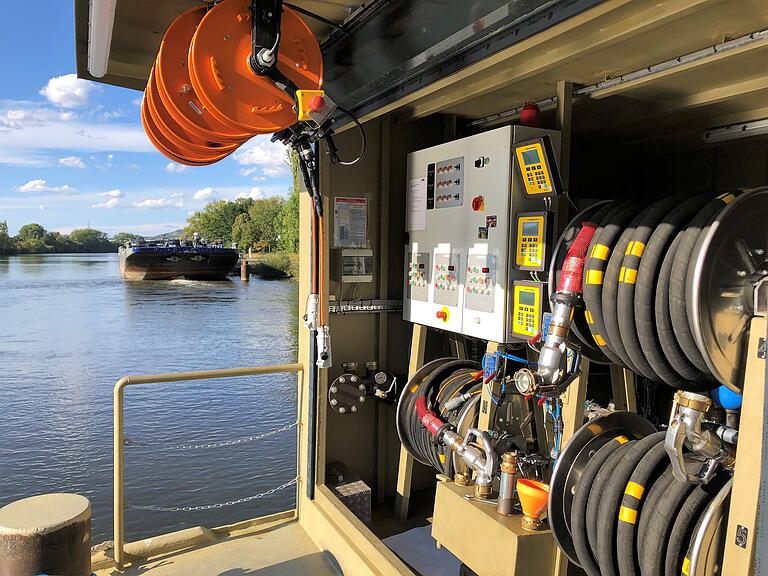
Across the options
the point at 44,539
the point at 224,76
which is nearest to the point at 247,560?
the point at 44,539

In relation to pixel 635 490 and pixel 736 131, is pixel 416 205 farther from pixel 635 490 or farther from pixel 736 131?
pixel 635 490

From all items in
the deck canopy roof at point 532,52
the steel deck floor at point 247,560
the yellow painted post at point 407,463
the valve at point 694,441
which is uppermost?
the deck canopy roof at point 532,52

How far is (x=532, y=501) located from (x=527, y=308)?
0.81 m

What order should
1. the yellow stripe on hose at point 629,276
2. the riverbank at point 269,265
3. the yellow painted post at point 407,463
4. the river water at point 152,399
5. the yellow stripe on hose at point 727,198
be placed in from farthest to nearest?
1. the riverbank at point 269,265
2. the river water at point 152,399
3. the yellow painted post at point 407,463
4. the yellow stripe on hose at point 629,276
5. the yellow stripe on hose at point 727,198

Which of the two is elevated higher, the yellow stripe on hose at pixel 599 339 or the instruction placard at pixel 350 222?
the instruction placard at pixel 350 222

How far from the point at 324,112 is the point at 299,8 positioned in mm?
576

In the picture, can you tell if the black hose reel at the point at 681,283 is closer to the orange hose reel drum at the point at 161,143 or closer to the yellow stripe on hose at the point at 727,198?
the yellow stripe on hose at the point at 727,198

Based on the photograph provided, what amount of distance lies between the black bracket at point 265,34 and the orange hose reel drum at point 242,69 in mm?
57

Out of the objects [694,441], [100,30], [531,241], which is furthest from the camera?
[531,241]

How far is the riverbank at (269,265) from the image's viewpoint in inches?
1240

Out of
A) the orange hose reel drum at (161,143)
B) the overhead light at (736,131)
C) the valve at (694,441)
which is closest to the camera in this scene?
the valve at (694,441)

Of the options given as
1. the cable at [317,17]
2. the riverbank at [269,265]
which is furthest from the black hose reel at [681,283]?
the riverbank at [269,265]

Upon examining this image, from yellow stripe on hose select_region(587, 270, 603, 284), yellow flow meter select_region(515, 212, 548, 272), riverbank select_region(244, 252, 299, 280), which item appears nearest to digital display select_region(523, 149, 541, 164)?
yellow flow meter select_region(515, 212, 548, 272)

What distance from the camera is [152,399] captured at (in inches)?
472
